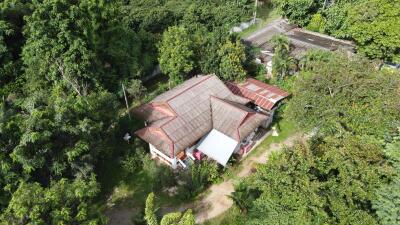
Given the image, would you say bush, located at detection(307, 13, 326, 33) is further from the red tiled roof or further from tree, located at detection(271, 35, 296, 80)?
the red tiled roof

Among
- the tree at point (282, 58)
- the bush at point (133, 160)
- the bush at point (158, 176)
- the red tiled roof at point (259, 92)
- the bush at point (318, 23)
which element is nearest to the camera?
the bush at point (158, 176)

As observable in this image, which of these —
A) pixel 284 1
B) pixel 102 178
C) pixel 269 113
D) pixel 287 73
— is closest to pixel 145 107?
pixel 102 178

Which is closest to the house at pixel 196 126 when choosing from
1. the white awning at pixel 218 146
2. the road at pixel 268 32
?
the white awning at pixel 218 146

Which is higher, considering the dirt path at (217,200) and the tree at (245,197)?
the tree at (245,197)

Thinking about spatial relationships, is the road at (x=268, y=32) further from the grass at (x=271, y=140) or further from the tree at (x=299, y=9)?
the grass at (x=271, y=140)

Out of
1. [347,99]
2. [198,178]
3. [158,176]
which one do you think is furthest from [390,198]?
[158,176]

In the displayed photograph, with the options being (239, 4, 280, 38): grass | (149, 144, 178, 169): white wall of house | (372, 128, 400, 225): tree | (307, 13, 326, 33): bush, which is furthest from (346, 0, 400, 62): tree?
(149, 144, 178, 169): white wall of house
